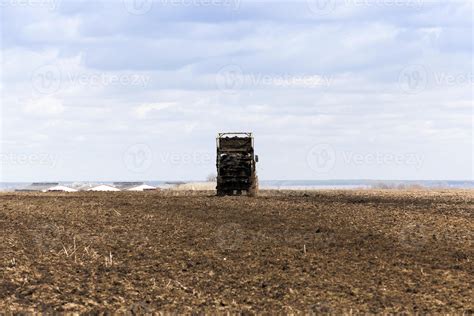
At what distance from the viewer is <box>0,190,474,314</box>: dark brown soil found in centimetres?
1406

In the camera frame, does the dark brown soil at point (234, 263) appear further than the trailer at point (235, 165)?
No

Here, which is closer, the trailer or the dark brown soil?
the dark brown soil

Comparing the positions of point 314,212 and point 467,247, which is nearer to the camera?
point 467,247

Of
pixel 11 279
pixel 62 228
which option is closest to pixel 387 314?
pixel 11 279

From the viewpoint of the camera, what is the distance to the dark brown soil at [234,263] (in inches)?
554

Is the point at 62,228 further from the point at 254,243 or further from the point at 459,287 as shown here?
the point at 459,287

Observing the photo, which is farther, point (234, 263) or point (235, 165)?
point (235, 165)

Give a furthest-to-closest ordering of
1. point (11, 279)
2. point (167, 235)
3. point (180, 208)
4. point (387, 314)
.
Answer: point (180, 208) < point (167, 235) < point (11, 279) < point (387, 314)

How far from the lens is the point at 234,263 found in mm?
17938

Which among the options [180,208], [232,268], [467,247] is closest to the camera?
[232,268]

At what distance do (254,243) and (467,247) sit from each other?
6.21 meters

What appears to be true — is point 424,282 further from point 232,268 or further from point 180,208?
point 180,208

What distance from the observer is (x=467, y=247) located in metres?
21.2

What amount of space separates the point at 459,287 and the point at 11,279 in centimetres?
958
